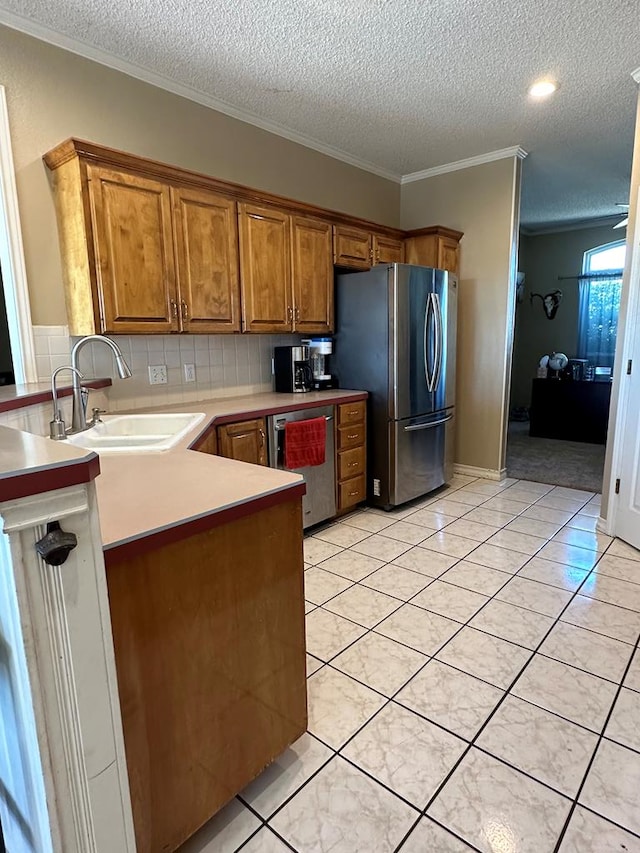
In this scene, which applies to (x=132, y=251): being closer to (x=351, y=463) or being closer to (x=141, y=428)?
(x=141, y=428)

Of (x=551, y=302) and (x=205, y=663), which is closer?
(x=205, y=663)

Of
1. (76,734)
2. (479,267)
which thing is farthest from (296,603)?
(479,267)

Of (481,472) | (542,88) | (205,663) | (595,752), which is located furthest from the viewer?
(481,472)

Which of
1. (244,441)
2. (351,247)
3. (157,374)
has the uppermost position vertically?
(351,247)

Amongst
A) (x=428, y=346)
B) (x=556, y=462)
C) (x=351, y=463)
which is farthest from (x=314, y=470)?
(x=556, y=462)

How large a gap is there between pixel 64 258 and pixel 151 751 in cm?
226

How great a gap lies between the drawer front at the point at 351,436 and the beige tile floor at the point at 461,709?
2.43 feet

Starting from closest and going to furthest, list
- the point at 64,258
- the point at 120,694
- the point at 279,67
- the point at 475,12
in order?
the point at 120,694, the point at 475,12, the point at 64,258, the point at 279,67

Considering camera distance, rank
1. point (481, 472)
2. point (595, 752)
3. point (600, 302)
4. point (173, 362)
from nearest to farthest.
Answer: point (595, 752) → point (173, 362) → point (481, 472) → point (600, 302)

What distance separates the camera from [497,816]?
1.29 m

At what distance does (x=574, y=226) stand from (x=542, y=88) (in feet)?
14.2

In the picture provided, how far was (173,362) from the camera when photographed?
3.00 m

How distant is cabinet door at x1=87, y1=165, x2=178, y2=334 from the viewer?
229 centimetres

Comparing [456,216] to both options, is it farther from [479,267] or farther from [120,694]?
[120,694]
